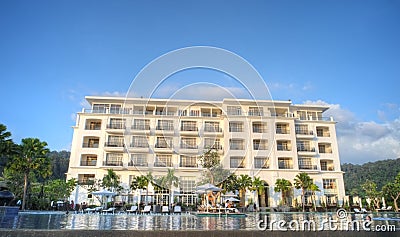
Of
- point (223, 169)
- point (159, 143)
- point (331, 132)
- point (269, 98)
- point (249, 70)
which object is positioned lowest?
point (223, 169)

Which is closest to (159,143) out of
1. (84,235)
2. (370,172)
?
→ (84,235)

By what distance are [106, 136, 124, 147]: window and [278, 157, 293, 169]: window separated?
19.4 metres

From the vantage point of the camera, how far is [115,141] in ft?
118

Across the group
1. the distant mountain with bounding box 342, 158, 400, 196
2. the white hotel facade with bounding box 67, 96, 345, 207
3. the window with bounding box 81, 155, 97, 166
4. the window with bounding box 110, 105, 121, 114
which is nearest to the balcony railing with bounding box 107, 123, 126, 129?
the white hotel facade with bounding box 67, 96, 345, 207

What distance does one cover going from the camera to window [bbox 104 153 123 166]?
34969 millimetres

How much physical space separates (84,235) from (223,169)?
10.7m

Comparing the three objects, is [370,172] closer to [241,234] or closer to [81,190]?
[81,190]

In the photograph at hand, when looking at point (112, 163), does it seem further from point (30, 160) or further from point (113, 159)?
point (30, 160)

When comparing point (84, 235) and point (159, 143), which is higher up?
point (159, 143)

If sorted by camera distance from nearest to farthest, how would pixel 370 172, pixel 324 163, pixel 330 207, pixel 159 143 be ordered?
pixel 330 207
pixel 159 143
pixel 324 163
pixel 370 172

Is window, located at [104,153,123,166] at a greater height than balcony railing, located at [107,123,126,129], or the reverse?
balcony railing, located at [107,123,126,129]

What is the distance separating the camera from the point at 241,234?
4703 mm

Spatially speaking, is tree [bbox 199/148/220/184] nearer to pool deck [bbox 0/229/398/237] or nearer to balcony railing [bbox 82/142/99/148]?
pool deck [bbox 0/229/398/237]

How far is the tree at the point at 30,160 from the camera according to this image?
23.3 m
